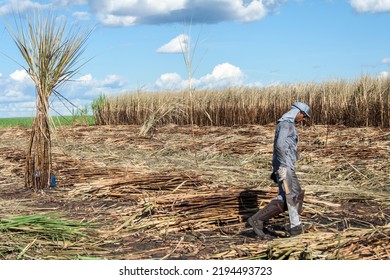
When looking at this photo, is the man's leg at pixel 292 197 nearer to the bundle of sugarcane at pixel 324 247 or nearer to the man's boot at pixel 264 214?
the man's boot at pixel 264 214

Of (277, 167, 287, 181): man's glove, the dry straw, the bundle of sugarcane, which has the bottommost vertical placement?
the bundle of sugarcane

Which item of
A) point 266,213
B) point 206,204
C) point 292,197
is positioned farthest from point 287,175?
point 206,204

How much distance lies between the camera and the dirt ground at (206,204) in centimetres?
466

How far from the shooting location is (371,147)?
10.6m

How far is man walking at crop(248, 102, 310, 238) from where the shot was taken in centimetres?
510

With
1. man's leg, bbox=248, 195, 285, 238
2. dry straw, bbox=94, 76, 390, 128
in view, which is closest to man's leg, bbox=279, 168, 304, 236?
man's leg, bbox=248, 195, 285, 238

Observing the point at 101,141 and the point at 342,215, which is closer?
the point at 342,215

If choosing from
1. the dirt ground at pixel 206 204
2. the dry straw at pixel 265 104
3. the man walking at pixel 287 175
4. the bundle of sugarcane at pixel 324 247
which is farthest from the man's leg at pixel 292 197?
the dry straw at pixel 265 104

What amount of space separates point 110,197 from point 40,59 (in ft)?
6.96

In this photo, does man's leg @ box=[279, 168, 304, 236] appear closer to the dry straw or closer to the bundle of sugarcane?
the bundle of sugarcane

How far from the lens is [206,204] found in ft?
19.3

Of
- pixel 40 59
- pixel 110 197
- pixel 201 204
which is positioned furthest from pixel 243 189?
pixel 40 59

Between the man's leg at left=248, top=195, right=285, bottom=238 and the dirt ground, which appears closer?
the dirt ground

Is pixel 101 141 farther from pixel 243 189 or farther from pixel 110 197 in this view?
pixel 243 189
